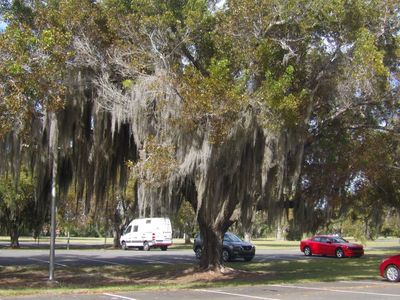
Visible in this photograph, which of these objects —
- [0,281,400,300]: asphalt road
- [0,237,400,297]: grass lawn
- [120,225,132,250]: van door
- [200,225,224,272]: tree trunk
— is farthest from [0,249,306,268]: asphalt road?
[0,281,400,300]: asphalt road

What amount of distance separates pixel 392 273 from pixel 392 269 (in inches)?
4.7

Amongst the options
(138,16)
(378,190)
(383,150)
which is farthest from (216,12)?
(378,190)

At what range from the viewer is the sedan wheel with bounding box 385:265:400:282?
16156 millimetres

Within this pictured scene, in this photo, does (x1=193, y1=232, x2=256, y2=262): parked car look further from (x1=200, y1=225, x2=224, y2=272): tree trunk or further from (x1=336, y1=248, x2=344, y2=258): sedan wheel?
(x1=200, y1=225, x2=224, y2=272): tree trunk

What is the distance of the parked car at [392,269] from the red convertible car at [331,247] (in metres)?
16.7

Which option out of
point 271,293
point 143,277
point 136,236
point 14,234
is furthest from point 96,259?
point 14,234

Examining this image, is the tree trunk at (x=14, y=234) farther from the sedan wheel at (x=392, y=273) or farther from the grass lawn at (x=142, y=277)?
the sedan wheel at (x=392, y=273)

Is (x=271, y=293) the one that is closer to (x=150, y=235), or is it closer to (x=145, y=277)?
(x=145, y=277)

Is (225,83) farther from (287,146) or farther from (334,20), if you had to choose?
(334,20)

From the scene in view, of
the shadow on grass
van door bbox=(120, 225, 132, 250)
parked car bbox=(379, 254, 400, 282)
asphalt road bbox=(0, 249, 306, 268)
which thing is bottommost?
the shadow on grass

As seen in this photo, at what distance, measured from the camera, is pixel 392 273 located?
16.3 m

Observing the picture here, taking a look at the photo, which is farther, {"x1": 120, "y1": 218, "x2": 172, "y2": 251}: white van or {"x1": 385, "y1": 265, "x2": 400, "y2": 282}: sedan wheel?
{"x1": 120, "y1": 218, "x2": 172, "y2": 251}: white van

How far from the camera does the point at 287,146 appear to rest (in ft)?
48.3

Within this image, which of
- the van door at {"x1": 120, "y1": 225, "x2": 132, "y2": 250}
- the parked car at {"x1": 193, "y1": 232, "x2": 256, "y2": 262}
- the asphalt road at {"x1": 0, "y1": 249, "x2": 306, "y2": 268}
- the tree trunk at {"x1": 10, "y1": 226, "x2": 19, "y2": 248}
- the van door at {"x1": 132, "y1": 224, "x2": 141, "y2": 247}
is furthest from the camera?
the tree trunk at {"x1": 10, "y1": 226, "x2": 19, "y2": 248}
